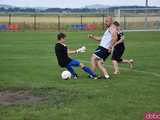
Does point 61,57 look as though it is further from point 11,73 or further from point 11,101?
point 11,101

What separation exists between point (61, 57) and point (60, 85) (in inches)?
62.7

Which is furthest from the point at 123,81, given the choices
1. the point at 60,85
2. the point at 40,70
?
the point at 40,70

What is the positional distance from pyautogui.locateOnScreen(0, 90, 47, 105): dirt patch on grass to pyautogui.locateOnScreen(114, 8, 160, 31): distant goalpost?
37.7 metres

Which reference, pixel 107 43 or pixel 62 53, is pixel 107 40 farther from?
pixel 62 53

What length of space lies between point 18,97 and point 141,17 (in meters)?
44.8

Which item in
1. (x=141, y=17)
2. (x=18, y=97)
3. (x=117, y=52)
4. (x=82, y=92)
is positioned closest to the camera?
(x=18, y=97)

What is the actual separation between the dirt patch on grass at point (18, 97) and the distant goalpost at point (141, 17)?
124ft

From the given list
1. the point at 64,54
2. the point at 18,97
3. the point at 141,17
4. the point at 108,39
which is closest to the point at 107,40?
the point at 108,39

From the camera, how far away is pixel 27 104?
36.2 ft

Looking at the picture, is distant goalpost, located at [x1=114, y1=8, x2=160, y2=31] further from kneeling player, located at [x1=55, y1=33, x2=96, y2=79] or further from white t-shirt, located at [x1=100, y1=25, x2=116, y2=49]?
kneeling player, located at [x1=55, y1=33, x2=96, y2=79]

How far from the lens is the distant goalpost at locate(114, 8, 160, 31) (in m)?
50.6

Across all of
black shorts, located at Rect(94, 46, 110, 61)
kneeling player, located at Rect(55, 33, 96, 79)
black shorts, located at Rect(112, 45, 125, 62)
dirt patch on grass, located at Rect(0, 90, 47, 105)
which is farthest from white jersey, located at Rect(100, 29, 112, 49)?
dirt patch on grass, located at Rect(0, 90, 47, 105)

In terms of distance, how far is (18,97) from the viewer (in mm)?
12055

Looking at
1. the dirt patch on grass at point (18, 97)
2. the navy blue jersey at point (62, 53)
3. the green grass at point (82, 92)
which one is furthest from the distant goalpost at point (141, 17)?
the dirt patch on grass at point (18, 97)
